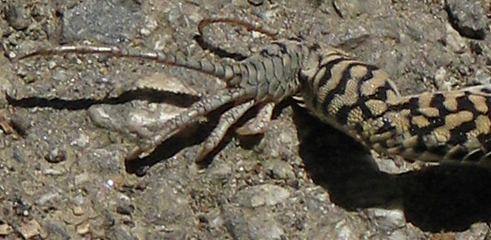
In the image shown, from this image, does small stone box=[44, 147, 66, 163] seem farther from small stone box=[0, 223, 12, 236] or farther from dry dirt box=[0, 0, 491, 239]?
small stone box=[0, 223, 12, 236]

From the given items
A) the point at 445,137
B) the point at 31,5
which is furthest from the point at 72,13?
the point at 445,137

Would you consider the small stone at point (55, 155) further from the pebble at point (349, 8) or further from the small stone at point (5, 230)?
the pebble at point (349, 8)

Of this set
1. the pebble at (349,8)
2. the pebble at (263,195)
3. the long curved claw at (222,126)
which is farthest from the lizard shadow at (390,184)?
the pebble at (349,8)

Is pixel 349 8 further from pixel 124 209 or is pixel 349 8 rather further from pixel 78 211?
pixel 78 211

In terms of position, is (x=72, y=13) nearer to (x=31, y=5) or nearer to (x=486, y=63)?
(x=31, y=5)

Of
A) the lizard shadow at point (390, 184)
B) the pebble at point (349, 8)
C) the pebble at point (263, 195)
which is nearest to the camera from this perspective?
the pebble at point (263, 195)

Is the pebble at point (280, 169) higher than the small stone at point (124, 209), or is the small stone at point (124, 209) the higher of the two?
the pebble at point (280, 169)

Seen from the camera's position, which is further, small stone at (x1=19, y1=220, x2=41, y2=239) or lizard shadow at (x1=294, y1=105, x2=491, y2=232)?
lizard shadow at (x1=294, y1=105, x2=491, y2=232)

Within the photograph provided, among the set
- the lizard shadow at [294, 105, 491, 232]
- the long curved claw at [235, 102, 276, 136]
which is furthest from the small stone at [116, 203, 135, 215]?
the lizard shadow at [294, 105, 491, 232]

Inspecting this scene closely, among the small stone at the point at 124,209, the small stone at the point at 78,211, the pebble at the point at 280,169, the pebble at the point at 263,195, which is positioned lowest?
the small stone at the point at 78,211
